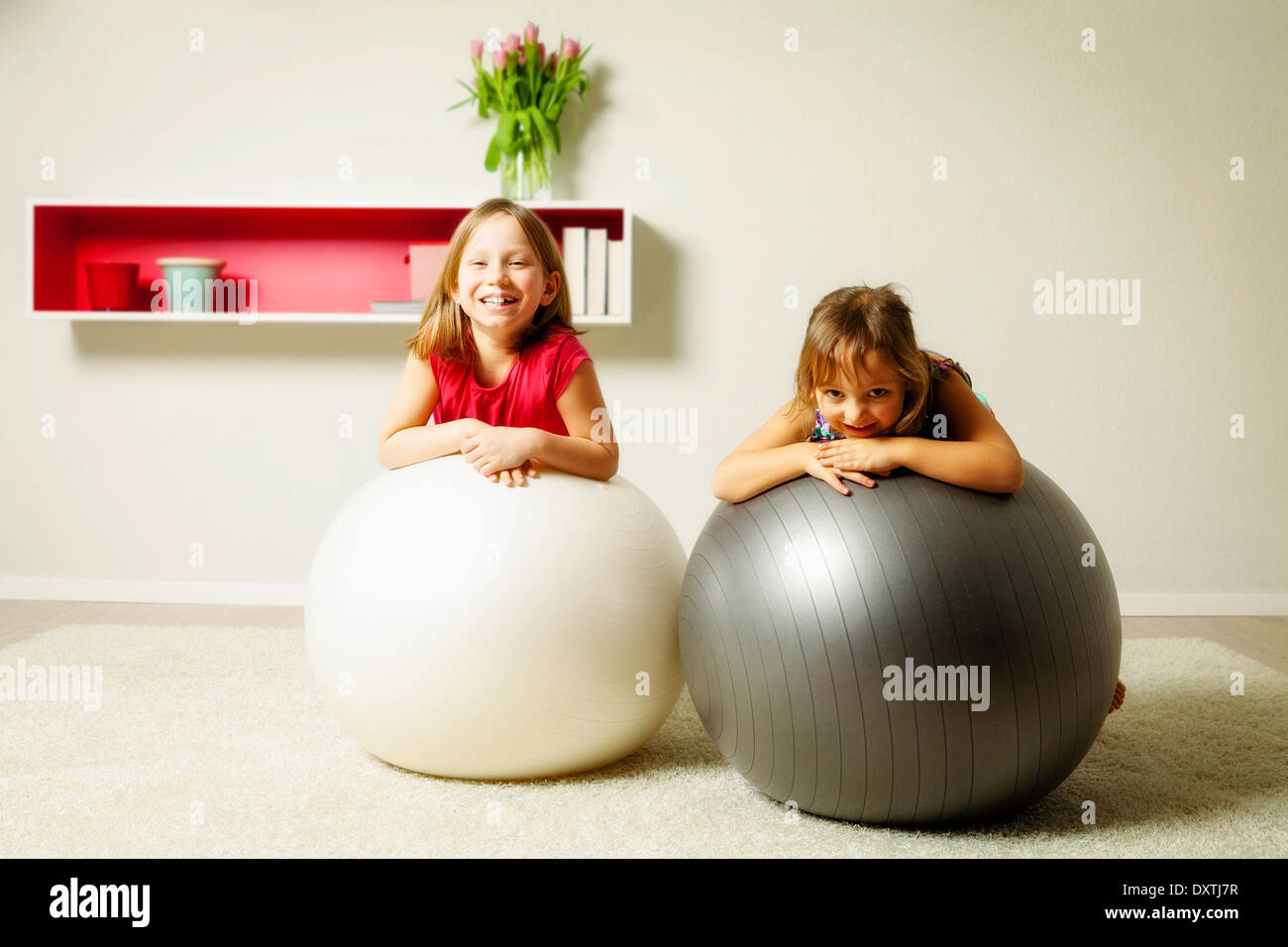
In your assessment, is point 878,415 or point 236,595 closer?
point 878,415

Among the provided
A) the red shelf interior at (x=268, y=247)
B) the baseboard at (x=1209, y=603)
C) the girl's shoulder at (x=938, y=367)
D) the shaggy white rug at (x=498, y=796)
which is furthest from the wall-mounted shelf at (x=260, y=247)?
the baseboard at (x=1209, y=603)

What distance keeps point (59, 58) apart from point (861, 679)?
3575 mm

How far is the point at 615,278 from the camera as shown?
340 centimetres

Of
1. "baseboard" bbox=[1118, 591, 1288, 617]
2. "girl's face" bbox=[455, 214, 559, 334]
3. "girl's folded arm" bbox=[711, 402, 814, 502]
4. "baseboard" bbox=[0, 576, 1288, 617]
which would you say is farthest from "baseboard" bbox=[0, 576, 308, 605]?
"baseboard" bbox=[1118, 591, 1288, 617]

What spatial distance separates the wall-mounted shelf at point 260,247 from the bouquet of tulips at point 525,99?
0.53 ft

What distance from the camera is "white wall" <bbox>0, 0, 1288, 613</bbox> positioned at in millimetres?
3531

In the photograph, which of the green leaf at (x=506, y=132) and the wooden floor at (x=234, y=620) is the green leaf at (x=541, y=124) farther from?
the wooden floor at (x=234, y=620)

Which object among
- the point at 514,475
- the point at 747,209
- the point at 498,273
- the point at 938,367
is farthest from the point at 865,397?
the point at 747,209

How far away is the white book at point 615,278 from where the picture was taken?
339 centimetres

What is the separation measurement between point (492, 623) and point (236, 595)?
7.55 feet

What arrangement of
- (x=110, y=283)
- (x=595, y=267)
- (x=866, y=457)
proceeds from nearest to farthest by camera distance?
(x=866, y=457) < (x=595, y=267) < (x=110, y=283)

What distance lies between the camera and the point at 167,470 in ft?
12.2

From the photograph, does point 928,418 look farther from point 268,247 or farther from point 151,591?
point 151,591

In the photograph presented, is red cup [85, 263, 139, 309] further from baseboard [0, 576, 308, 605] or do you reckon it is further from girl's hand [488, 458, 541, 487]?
girl's hand [488, 458, 541, 487]
